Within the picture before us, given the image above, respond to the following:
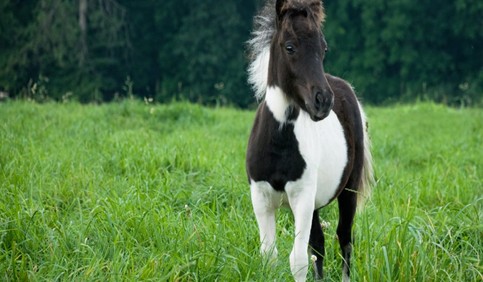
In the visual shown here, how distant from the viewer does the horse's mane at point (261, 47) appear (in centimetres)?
321

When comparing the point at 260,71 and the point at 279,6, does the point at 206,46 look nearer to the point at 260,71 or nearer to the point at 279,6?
the point at 260,71

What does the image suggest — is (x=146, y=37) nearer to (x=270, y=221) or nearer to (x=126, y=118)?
(x=126, y=118)

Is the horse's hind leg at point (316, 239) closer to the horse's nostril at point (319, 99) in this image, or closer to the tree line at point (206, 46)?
the horse's nostril at point (319, 99)

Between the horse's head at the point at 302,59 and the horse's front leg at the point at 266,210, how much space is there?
441 mm

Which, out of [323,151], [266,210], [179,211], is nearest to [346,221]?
[323,151]

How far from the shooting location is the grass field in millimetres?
3066

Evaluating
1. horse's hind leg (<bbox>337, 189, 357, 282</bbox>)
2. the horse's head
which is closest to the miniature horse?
the horse's head

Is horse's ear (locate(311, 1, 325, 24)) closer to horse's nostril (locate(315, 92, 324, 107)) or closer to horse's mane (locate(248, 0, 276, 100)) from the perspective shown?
horse's mane (locate(248, 0, 276, 100))

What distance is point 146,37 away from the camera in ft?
83.7

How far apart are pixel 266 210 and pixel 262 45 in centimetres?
85

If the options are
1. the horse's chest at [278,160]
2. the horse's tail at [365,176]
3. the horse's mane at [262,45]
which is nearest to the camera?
the horse's chest at [278,160]

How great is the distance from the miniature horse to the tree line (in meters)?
18.7

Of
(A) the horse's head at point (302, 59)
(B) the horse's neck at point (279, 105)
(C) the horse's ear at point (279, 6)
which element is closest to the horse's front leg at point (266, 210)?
(B) the horse's neck at point (279, 105)

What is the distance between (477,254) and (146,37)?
2315cm
